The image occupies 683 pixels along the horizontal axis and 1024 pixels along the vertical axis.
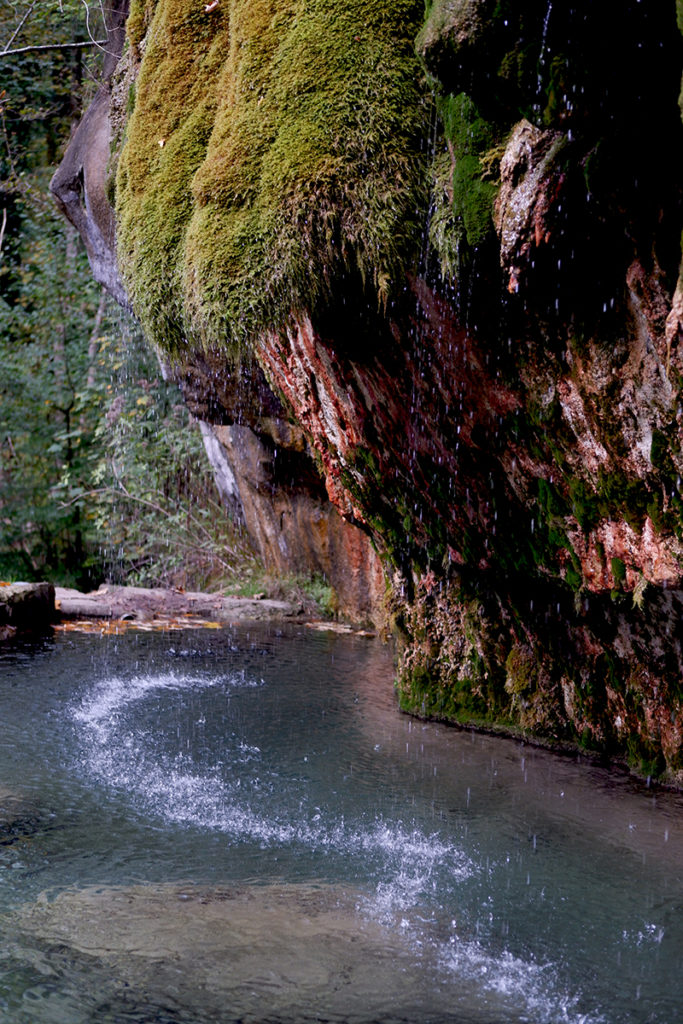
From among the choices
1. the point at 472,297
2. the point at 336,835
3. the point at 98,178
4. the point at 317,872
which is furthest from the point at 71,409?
the point at 317,872

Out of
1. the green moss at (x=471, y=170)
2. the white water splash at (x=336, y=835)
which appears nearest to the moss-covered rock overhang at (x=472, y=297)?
the green moss at (x=471, y=170)

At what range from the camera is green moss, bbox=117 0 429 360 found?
15.4 feet

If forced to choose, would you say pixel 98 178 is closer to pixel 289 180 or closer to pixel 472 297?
pixel 289 180

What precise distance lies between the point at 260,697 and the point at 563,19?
5513 millimetres

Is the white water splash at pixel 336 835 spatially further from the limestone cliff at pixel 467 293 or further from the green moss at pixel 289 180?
the green moss at pixel 289 180

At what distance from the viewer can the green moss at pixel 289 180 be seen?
469cm

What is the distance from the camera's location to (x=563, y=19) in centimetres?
307

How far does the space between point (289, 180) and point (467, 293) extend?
3.88 ft

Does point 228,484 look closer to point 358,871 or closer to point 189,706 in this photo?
point 189,706

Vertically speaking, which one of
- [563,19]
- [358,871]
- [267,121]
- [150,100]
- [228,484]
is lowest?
[358,871]

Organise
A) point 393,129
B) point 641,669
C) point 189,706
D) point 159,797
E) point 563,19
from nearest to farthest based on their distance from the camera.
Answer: point 563,19
point 393,129
point 159,797
point 641,669
point 189,706

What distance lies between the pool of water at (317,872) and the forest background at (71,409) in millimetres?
7888

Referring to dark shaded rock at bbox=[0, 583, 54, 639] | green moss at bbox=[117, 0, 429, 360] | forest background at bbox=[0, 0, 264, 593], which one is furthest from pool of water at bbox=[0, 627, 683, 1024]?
forest background at bbox=[0, 0, 264, 593]

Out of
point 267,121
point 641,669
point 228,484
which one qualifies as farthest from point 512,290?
point 228,484
